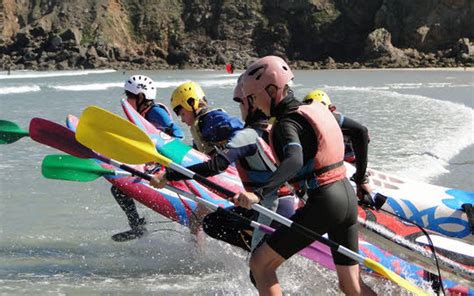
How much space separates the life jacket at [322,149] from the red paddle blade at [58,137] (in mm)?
1615

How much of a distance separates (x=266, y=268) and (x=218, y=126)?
209 cm

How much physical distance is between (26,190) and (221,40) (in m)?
84.4

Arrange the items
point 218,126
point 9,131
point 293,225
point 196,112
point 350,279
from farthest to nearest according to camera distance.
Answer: point 196,112 → point 218,126 → point 9,131 → point 350,279 → point 293,225

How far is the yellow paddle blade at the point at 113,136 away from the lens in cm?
414

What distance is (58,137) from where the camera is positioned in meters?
4.80

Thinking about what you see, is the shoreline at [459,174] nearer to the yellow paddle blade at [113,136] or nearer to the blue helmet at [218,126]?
the blue helmet at [218,126]

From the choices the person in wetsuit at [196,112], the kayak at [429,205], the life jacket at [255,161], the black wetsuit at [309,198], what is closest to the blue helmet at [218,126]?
the person in wetsuit at [196,112]

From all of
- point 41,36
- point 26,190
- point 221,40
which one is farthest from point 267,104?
point 221,40

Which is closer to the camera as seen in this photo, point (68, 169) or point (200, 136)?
point (68, 169)

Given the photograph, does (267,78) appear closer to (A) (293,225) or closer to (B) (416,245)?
(A) (293,225)

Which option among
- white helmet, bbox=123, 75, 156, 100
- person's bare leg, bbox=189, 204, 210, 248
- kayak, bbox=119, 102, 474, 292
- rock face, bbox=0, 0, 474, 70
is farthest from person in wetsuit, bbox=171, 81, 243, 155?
rock face, bbox=0, 0, 474, 70

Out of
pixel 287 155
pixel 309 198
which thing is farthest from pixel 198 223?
pixel 287 155

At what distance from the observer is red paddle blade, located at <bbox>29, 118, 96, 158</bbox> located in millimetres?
4758

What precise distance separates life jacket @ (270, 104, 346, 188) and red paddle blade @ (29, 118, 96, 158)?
1615 millimetres
